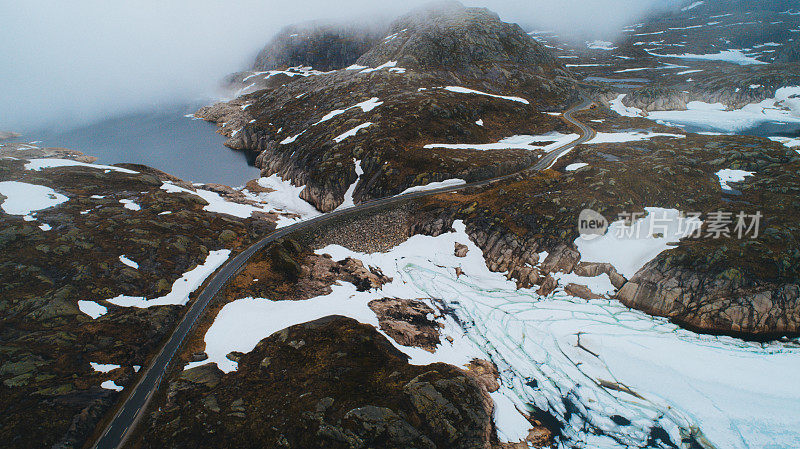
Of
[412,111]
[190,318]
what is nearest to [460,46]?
[412,111]

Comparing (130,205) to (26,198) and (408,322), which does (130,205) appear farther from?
(408,322)

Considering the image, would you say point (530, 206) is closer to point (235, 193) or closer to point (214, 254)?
point (214, 254)

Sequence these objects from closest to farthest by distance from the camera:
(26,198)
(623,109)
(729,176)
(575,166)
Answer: (729,176) → (26,198) → (575,166) → (623,109)

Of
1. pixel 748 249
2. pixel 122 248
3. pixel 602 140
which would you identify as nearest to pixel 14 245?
pixel 122 248

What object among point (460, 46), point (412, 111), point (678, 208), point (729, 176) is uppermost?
point (460, 46)

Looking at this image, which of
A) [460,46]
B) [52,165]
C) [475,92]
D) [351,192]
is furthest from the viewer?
[460,46]

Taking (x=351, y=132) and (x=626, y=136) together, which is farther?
(x=351, y=132)

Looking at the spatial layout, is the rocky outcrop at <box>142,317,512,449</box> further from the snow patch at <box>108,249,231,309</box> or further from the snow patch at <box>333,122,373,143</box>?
the snow patch at <box>333,122,373,143</box>

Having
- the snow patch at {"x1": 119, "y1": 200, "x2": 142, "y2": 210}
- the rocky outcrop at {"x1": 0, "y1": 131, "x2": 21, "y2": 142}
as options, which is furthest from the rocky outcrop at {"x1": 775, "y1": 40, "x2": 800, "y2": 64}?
the rocky outcrop at {"x1": 0, "y1": 131, "x2": 21, "y2": 142}
